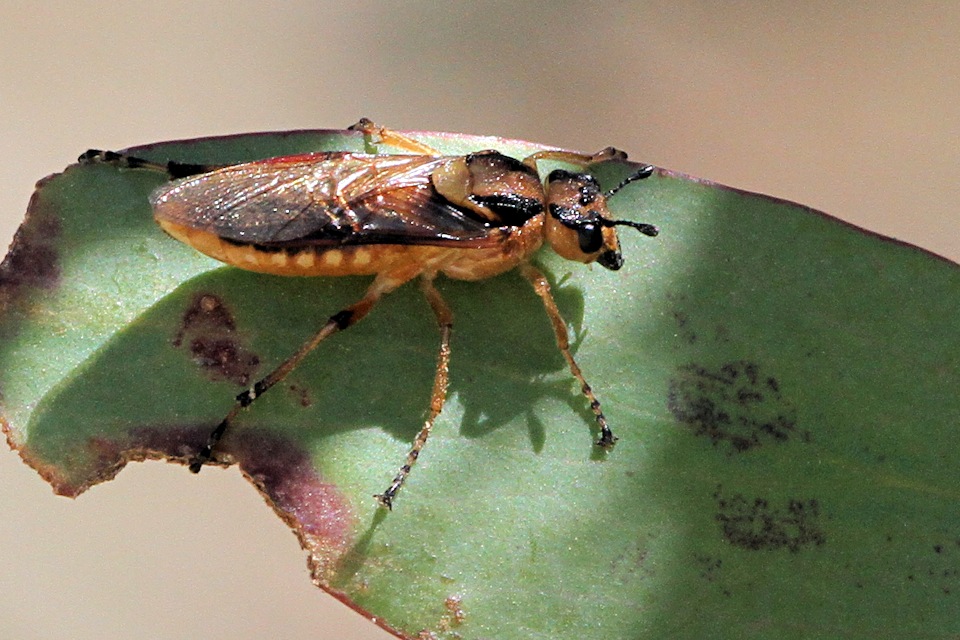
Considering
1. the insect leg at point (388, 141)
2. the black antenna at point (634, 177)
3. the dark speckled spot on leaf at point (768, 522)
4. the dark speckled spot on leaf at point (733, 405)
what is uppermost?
the insect leg at point (388, 141)

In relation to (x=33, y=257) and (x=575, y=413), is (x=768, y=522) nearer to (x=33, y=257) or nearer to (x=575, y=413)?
(x=575, y=413)

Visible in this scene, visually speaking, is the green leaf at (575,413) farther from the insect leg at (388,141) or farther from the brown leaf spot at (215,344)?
the insect leg at (388,141)

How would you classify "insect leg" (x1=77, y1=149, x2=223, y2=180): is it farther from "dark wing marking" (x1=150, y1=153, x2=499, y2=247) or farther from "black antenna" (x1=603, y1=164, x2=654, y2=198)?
"black antenna" (x1=603, y1=164, x2=654, y2=198)

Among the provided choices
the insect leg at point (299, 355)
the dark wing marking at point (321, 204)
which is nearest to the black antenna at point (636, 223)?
the dark wing marking at point (321, 204)

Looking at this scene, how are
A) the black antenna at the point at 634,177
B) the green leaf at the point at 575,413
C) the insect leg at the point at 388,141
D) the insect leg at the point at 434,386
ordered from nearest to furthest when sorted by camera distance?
the green leaf at the point at 575,413 → the insect leg at the point at 434,386 → the black antenna at the point at 634,177 → the insect leg at the point at 388,141

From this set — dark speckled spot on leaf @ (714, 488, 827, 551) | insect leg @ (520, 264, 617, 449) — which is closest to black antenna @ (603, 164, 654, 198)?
insect leg @ (520, 264, 617, 449)

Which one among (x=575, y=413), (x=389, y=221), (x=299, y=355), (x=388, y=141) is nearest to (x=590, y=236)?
(x=575, y=413)
